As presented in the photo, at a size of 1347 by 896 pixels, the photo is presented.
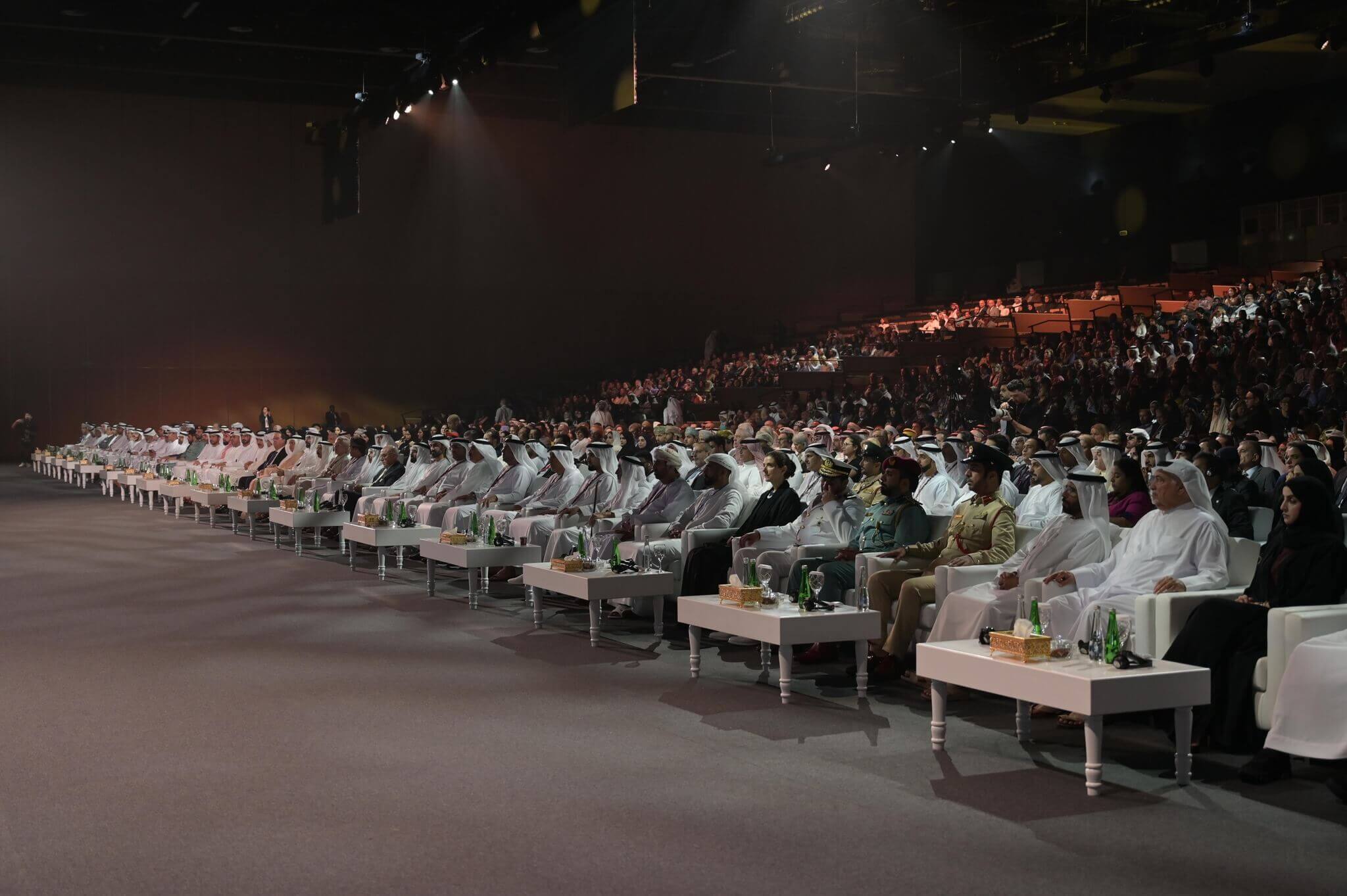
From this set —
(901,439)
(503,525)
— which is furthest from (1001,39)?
(503,525)

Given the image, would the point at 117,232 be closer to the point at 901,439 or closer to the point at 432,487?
the point at 432,487

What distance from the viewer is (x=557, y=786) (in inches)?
180

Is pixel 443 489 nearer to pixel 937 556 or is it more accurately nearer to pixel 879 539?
pixel 879 539

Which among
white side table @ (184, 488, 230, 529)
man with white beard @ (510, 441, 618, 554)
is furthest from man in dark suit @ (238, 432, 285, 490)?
man with white beard @ (510, 441, 618, 554)

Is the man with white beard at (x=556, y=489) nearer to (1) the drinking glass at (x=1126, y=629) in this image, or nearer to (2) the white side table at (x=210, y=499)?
(2) the white side table at (x=210, y=499)

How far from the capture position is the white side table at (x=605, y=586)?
731cm

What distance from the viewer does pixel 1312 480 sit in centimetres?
521

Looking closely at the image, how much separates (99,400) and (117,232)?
350 centimetres

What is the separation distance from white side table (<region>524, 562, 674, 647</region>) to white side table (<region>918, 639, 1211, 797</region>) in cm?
266

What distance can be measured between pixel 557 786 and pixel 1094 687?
1.78 m

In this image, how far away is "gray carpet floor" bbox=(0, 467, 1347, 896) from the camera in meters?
3.69

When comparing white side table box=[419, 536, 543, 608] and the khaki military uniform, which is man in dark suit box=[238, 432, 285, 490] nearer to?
white side table box=[419, 536, 543, 608]

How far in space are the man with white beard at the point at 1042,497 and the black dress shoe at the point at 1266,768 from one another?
9.64 feet

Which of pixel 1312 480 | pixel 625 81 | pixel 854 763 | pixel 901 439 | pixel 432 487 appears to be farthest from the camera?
pixel 625 81
